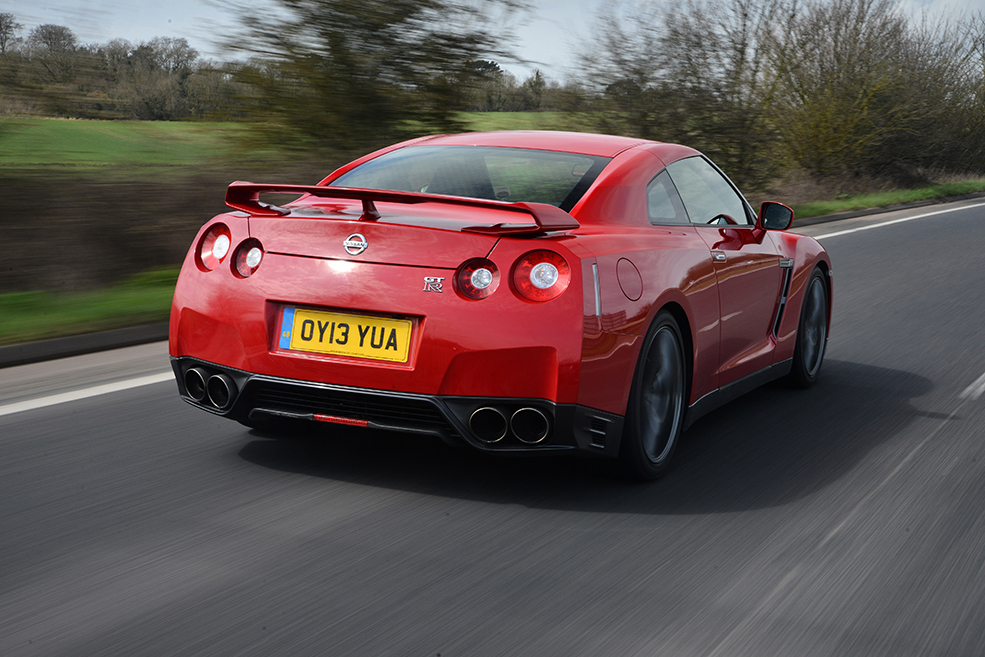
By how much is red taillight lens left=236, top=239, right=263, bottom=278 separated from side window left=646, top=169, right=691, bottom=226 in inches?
63.4

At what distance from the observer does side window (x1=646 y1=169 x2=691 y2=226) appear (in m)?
4.62

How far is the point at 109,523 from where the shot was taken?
365cm

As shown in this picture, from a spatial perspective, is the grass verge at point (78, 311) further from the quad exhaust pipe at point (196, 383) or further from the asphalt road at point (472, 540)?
the quad exhaust pipe at point (196, 383)

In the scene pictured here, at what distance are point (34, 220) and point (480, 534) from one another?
23.3ft

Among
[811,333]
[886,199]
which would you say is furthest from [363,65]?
[886,199]

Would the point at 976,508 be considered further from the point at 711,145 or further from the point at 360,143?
the point at 711,145

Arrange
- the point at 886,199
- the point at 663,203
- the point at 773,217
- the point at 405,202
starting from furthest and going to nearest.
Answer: the point at 886,199
the point at 773,217
the point at 663,203
the point at 405,202

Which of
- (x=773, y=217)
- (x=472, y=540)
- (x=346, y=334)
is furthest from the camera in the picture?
(x=773, y=217)

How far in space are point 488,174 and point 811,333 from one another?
286 centimetres

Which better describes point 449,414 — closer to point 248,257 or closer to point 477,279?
point 477,279

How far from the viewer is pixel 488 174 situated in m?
4.55

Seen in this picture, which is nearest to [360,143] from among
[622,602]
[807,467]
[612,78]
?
[612,78]

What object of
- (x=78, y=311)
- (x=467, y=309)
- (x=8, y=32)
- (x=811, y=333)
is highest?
(x=8, y=32)

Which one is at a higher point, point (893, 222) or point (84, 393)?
point (84, 393)
